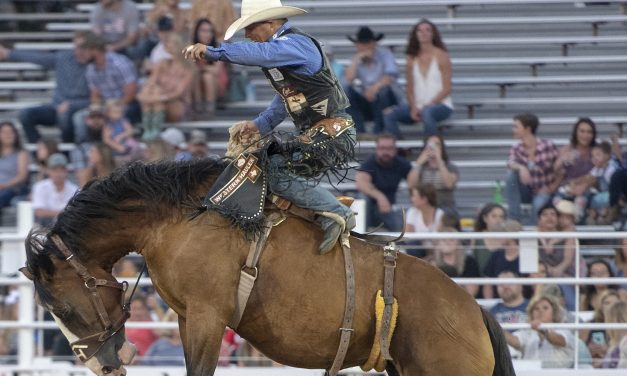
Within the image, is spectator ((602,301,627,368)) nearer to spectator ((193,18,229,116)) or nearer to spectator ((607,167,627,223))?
spectator ((607,167,627,223))

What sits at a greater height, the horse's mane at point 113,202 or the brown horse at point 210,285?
the horse's mane at point 113,202

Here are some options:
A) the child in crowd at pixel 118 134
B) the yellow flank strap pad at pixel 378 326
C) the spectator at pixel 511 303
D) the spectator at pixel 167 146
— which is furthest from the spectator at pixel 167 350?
the yellow flank strap pad at pixel 378 326

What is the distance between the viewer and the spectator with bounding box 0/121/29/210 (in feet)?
36.2

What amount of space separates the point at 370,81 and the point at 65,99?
9.60 ft

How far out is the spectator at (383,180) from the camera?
399 inches

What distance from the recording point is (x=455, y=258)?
853 centimetres

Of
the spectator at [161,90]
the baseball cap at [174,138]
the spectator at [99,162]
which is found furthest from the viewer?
the spectator at [161,90]

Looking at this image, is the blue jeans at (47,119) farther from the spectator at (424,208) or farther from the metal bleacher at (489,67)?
the spectator at (424,208)

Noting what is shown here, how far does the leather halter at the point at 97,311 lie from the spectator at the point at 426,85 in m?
5.43

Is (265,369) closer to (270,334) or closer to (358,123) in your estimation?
(270,334)

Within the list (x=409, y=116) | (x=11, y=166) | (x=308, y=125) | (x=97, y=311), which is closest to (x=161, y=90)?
(x=11, y=166)

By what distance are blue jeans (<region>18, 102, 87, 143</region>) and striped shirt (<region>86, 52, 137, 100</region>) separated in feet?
0.74

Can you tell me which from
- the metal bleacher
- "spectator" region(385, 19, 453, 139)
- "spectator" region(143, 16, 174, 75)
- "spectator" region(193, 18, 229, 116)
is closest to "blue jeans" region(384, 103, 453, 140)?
"spectator" region(385, 19, 453, 139)

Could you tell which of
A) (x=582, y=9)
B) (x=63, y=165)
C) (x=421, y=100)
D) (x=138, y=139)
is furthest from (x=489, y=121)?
(x=63, y=165)
